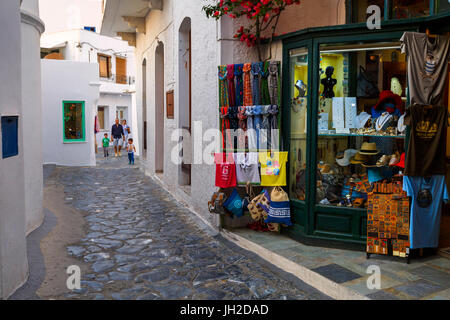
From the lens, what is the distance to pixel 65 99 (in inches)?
623

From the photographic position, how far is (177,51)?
382 inches

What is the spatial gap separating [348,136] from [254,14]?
2237 millimetres

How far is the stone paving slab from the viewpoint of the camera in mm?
4316

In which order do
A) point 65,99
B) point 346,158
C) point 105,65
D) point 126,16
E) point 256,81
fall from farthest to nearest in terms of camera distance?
point 105,65 → point 65,99 → point 126,16 → point 256,81 → point 346,158

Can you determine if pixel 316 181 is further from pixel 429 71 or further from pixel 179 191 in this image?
pixel 179 191

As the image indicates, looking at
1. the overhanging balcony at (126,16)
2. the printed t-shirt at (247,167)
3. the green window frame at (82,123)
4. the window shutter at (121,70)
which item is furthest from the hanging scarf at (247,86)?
the window shutter at (121,70)

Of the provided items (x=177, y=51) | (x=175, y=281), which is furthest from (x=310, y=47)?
(x=177, y=51)

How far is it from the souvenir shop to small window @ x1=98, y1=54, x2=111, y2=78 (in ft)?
79.7

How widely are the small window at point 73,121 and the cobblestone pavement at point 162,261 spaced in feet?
24.0

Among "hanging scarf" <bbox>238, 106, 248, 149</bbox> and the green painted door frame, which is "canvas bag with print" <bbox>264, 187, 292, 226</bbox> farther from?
"hanging scarf" <bbox>238, 106, 248, 149</bbox>

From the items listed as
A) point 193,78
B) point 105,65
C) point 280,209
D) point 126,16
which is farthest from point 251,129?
point 105,65

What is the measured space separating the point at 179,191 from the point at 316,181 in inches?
171

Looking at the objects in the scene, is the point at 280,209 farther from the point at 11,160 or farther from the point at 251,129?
the point at 11,160

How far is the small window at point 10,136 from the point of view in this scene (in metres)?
4.23
